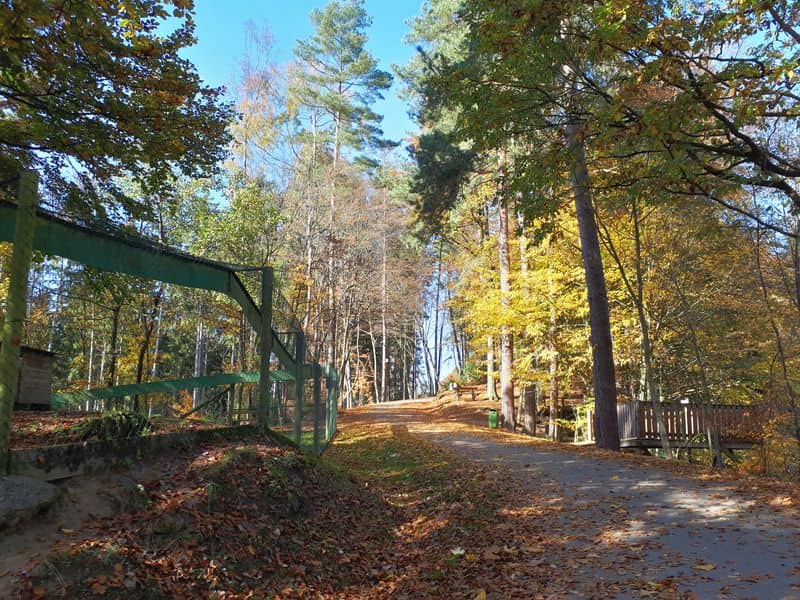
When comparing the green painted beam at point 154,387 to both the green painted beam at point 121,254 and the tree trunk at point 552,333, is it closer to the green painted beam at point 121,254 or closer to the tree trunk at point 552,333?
the green painted beam at point 121,254

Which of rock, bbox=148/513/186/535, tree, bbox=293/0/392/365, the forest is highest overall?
tree, bbox=293/0/392/365

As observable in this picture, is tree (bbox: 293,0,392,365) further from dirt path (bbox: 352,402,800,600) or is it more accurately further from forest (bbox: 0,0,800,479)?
dirt path (bbox: 352,402,800,600)

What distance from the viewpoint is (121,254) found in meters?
5.43

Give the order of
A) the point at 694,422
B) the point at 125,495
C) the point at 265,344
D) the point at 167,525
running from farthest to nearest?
the point at 694,422 < the point at 265,344 < the point at 125,495 < the point at 167,525

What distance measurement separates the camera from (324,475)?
314 inches

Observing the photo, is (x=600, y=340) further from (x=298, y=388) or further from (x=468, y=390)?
(x=468, y=390)

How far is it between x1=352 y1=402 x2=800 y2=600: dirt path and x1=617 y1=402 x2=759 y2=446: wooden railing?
26.0 ft

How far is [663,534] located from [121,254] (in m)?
6.02

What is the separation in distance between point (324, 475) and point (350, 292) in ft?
82.9

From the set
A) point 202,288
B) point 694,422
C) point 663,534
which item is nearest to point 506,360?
point 694,422

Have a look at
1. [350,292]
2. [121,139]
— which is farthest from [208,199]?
[121,139]

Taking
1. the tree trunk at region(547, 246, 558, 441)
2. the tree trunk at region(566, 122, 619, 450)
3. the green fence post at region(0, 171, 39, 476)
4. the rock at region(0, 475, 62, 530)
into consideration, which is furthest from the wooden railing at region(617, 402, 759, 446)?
the green fence post at region(0, 171, 39, 476)

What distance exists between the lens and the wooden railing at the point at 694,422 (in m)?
16.1

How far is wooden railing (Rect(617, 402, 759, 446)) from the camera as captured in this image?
16.1m
